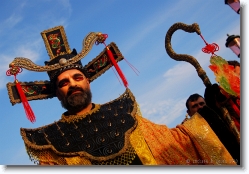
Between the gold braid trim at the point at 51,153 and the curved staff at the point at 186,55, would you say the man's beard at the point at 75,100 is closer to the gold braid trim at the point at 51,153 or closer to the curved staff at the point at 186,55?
the gold braid trim at the point at 51,153

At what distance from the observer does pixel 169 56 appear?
3342mm

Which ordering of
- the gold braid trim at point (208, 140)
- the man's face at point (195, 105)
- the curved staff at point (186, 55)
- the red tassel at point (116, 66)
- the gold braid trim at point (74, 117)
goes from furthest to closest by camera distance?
the man's face at point (195, 105)
the red tassel at point (116, 66)
the gold braid trim at point (74, 117)
the curved staff at point (186, 55)
the gold braid trim at point (208, 140)

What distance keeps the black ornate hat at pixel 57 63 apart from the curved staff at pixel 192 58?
664 mm

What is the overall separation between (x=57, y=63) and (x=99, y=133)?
941 mm

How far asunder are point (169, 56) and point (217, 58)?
460 mm

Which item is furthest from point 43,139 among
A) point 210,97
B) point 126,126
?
point 210,97

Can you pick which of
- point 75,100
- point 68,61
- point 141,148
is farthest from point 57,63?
point 141,148

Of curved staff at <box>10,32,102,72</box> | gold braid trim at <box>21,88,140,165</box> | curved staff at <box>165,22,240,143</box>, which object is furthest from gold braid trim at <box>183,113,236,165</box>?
curved staff at <box>10,32,102,72</box>

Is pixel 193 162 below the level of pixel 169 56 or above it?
below

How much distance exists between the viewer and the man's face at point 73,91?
131 inches

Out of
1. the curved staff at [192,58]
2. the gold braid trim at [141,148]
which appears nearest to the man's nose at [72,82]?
the gold braid trim at [141,148]

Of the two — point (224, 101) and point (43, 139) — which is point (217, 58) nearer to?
point (224, 101)

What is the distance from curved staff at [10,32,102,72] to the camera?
356 centimetres

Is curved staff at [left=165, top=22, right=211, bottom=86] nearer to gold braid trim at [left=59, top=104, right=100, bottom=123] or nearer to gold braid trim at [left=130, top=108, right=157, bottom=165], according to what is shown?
gold braid trim at [left=130, top=108, right=157, bottom=165]
